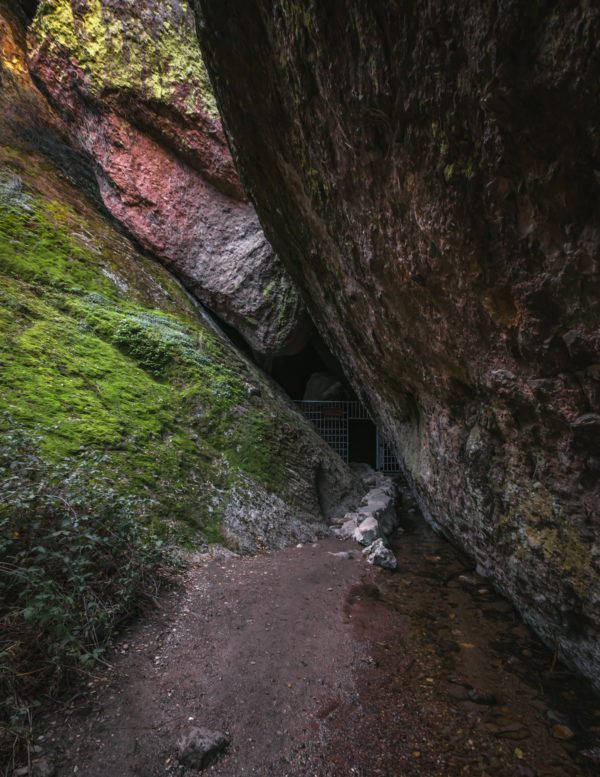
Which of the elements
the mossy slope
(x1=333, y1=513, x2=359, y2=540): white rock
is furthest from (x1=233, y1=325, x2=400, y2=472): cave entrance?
(x1=333, y1=513, x2=359, y2=540): white rock

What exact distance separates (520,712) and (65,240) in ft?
29.9

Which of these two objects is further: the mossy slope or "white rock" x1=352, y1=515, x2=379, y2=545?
"white rock" x1=352, y1=515, x2=379, y2=545

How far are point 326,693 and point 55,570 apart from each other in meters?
1.80

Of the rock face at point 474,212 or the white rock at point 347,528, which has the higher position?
the rock face at point 474,212

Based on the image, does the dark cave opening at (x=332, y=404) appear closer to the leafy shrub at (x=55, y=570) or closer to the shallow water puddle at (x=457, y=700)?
the leafy shrub at (x=55, y=570)

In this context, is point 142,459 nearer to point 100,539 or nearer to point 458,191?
point 100,539

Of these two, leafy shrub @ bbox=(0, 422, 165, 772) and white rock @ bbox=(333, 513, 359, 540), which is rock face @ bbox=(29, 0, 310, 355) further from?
leafy shrub @ bbox=(0, 422, 165, 772)

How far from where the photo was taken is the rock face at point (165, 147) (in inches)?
315

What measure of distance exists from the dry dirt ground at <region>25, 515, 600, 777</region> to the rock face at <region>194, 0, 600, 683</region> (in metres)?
0.51

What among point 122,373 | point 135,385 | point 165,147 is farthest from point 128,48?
point 135,385

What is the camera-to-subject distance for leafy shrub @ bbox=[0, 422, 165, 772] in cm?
180

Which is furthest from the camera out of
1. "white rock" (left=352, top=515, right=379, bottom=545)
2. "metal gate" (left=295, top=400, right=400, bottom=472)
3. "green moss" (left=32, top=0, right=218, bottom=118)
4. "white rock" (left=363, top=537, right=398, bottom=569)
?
"metal gate" (left=295, top=400, right=400, bottom=472)

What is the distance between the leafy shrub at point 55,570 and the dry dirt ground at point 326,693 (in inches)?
7.6

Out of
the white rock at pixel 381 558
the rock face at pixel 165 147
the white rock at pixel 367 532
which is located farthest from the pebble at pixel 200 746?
the rock face at pixel 165 147
